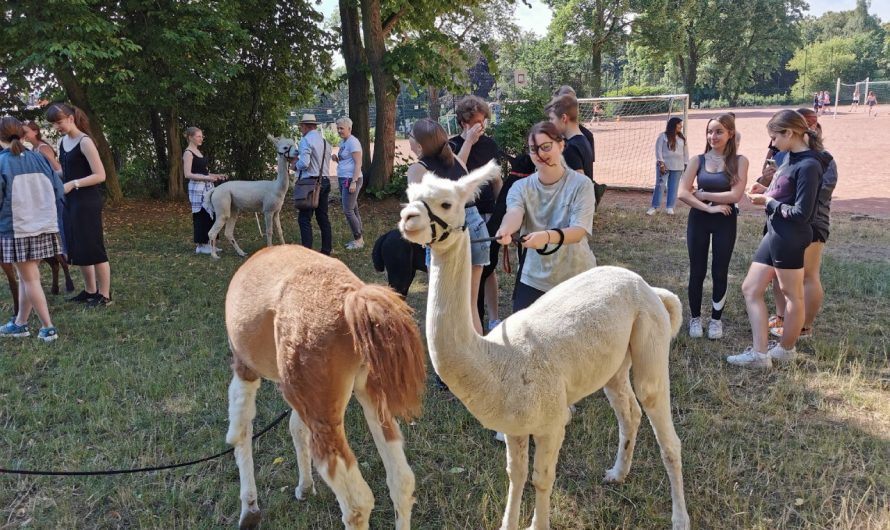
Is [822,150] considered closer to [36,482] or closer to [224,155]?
[36,482]

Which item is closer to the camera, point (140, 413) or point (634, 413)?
point (634, 413)

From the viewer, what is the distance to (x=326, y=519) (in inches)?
110

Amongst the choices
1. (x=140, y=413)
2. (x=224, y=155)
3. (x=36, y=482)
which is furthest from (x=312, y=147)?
(x=224, y=155)

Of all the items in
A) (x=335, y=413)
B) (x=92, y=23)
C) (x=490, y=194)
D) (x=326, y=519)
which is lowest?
(x=326, y=519)

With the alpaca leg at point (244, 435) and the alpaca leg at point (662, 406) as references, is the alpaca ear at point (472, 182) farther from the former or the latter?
the alpaca leg at point (244, 435)

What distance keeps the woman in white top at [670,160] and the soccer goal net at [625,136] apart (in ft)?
10.2

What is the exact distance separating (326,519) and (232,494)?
566 mm

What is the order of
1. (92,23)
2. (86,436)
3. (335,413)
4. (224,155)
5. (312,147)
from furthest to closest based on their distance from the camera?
(224,155)
(92,23)
(312,147)
(86,436)
(335,413)

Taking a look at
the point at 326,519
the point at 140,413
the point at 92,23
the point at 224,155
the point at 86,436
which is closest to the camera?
the point at 326,519

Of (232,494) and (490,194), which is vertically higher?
(490,194)

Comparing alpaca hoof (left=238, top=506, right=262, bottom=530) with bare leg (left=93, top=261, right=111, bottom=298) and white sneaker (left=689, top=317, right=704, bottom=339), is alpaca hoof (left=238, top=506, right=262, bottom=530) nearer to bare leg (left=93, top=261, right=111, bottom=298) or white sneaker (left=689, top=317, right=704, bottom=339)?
white sneaker (left=689, top=317, right=704, bottom=339)

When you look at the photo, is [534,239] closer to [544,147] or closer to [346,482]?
[544,147]

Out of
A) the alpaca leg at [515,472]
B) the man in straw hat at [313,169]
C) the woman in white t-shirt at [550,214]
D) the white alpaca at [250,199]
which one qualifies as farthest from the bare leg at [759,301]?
the white alpaca at [250,199]

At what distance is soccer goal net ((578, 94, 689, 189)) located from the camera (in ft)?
50.0
